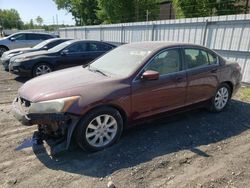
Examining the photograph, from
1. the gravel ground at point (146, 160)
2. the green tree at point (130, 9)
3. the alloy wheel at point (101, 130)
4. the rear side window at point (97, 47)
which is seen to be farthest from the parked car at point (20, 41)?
the alloy wheel at point (101, 130)

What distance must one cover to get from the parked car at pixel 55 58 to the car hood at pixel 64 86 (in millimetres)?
4485

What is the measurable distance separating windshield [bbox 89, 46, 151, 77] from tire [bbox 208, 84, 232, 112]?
204 centimetres

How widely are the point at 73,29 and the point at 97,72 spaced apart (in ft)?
57.2

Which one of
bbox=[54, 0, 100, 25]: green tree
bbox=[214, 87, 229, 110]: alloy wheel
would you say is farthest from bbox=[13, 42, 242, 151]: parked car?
bbox=[54, 0, 100, 25]: green tree

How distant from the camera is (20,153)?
3814mm

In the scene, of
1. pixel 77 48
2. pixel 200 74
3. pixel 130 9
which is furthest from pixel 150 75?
pixel 130 9

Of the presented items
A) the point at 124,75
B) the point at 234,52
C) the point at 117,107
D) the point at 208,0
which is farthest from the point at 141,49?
the point at 208,0

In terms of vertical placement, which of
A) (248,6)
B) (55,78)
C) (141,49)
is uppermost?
(248,6)

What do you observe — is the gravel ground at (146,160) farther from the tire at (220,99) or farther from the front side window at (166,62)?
the front side window at (166,62)

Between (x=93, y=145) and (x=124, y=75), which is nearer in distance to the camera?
(x=93, y=145)

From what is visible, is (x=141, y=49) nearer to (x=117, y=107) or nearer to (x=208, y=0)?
(x=117, y=107)

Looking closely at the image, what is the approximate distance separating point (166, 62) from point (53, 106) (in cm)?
216

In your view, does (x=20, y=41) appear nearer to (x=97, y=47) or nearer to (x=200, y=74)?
(x=97, y=47)

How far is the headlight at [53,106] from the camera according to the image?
11.3 feet
